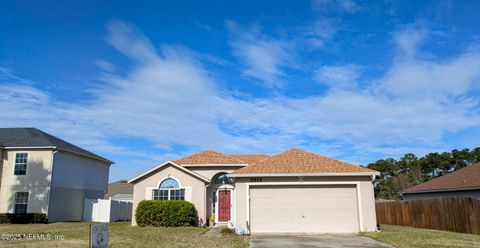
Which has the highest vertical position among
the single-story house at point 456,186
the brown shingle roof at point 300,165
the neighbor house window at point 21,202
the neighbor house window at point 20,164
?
the neighbor house window at point 20,164

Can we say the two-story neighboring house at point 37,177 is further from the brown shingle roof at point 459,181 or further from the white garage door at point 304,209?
the brown shingle roof at point 459,181

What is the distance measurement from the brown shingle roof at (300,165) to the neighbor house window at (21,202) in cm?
1549

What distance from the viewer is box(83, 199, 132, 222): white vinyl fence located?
89.7 ft

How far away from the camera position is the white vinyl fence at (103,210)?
89.7ft

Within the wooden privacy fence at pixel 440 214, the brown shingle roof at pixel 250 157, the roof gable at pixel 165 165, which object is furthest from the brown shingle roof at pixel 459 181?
the roof gable at pixel 165 165

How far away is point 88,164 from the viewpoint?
1181 inches

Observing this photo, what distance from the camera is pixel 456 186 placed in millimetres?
24047

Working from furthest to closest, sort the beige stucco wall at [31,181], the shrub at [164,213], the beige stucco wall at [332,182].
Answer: the beige stucco wall at [31,181] → the shrub at [164,213] → the beige stucco wall at [332,182]

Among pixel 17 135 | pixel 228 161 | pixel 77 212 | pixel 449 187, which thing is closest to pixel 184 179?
pixel 228 161

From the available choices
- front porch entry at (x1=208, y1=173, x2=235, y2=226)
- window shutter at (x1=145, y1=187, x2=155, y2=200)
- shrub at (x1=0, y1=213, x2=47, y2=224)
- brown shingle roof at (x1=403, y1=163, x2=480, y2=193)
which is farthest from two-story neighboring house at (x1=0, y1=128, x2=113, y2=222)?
brown shingle roof at (x1=403, y1=163, x2=480, y2=193)

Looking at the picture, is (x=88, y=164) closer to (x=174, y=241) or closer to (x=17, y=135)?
(x=17, y=135)

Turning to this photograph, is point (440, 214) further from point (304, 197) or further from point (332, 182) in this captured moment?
point (304, 197)

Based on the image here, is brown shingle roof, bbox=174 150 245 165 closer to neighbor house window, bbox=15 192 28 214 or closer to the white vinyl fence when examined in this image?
the white vinyl fence

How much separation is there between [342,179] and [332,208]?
1396 mm
